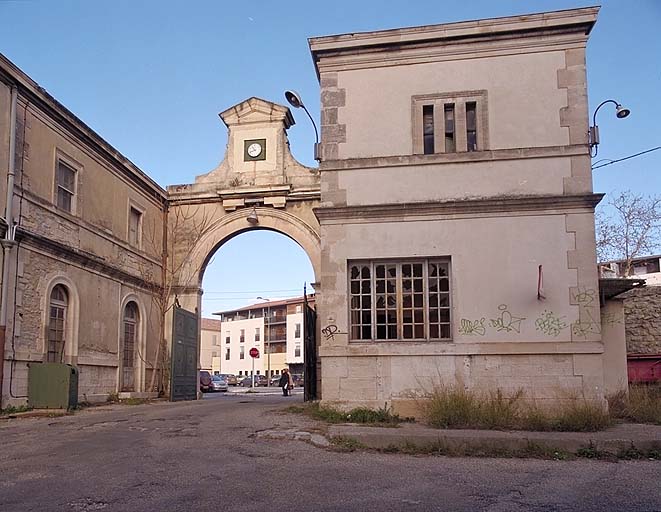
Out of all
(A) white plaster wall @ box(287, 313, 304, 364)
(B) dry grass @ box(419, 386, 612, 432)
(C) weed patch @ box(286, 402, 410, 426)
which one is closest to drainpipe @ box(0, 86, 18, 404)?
(C) weed patch @ box(286, 402, 410, 426)

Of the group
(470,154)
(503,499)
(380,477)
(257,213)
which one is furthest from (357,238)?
(257,213)

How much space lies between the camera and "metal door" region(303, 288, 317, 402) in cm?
1766

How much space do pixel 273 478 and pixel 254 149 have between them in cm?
1651

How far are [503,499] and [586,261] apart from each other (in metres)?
6.50

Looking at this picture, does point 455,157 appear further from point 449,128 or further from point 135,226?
point 135,226

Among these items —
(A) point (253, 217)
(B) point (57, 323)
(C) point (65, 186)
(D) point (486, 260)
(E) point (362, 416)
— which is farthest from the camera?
(A) point (253, 217)

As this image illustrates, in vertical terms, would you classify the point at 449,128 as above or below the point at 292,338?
above

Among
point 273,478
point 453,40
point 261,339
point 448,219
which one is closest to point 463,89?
point 453,40

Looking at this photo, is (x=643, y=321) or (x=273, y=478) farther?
(x=643, y=321)

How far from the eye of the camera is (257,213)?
22.3 metres

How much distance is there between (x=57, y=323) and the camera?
16.5m

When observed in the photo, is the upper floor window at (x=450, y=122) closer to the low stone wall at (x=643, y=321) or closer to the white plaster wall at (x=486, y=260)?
the white plaster wall at (x=486, y=260)

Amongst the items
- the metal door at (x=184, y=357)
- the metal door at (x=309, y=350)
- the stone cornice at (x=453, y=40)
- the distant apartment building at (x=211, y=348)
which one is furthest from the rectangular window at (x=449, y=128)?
the distant apartment building at (x=211, y=348)

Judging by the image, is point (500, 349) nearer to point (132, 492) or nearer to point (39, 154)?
point (132, 492)
